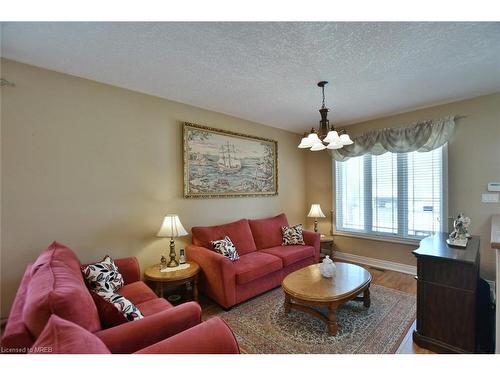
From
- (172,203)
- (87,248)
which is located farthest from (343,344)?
(87,248)

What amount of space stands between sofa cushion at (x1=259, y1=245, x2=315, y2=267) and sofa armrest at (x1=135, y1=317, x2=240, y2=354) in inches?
79.1

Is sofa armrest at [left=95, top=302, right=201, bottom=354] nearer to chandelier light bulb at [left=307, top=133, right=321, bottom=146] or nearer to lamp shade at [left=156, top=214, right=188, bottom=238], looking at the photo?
lamp shade at [left=156, top=214, right=188, bottom=238]

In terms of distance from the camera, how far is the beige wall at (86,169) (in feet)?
6.32

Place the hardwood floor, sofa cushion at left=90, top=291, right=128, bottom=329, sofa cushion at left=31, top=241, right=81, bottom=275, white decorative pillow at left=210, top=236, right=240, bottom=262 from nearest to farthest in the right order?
sofa cushion at left=90, top=291, right=128, bottom=329 → sofa cushion at left=31, top=241, right=81, bottom=275 → the hardwood floor → white decorative pillow at left=210, top=236, right=240, bottom=262

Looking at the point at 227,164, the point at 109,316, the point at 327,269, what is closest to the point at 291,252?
the point at 327,269

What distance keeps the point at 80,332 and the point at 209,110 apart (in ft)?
9.63

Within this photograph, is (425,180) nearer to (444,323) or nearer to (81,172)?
(444,323)

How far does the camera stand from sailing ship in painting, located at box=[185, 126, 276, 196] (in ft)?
10.0

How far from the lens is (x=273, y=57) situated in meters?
1.94

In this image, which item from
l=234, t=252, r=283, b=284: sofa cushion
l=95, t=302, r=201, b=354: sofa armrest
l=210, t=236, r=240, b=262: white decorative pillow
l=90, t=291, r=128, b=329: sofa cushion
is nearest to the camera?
l=95, t=302, r=201, b=354: sofa armrest

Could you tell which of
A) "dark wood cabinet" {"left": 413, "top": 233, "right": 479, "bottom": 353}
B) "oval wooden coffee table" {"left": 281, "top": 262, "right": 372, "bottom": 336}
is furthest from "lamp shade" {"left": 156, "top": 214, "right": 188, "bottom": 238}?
"dark wood cabinet" {"left": 413, "top": 233, "right": 479, "bottom": 353}

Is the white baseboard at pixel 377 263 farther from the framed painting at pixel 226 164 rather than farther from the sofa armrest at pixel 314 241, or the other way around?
the framed painting at pixel 226 164

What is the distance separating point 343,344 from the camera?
72.7 inches

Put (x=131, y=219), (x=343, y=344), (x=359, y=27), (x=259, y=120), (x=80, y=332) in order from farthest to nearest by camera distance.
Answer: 1. (x=259, y=120)
2. (x=131, y=219)
3. (x=343, y=344)
4. (x=359, y=27)
5. (x=80, y=332)
